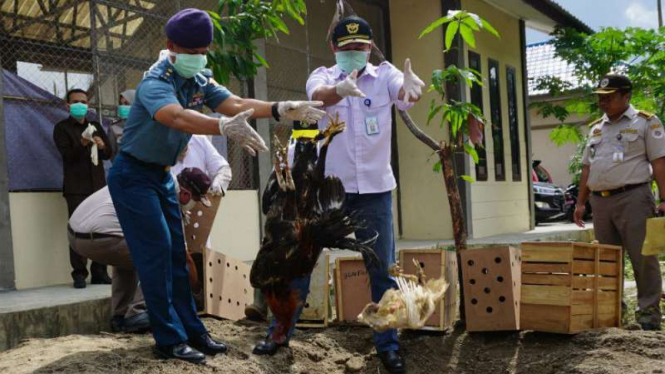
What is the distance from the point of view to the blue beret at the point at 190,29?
3.85 metres

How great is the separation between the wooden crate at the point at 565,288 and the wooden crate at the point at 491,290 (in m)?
0.10

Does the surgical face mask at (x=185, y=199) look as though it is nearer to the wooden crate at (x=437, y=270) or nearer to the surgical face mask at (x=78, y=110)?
the wooden crate at (x=437, y=270)

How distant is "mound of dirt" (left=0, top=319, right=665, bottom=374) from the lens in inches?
155

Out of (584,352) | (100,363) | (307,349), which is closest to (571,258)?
(584,352)

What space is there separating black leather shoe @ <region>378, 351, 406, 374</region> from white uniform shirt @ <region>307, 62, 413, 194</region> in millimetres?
1091

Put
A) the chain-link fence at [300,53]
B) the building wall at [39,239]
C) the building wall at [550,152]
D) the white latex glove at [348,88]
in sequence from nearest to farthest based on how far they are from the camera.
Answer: the white latex glove at [348,88] → the building wall at [39,239] → the chain-link fence at [300,53] → the building wall at [550,152]

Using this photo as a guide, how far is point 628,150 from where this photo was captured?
18.7ft

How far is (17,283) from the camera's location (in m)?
6.58

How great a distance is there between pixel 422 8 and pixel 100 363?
941cm

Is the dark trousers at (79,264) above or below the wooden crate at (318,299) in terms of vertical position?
above

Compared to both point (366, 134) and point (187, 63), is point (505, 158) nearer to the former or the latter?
point (366, 134)

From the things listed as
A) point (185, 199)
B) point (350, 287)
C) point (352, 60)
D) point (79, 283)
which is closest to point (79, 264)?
point (79, 283)

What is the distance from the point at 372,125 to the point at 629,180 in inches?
99.4

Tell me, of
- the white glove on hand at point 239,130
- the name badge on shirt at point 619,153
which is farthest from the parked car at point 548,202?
the white glove on hand at point 239,130
